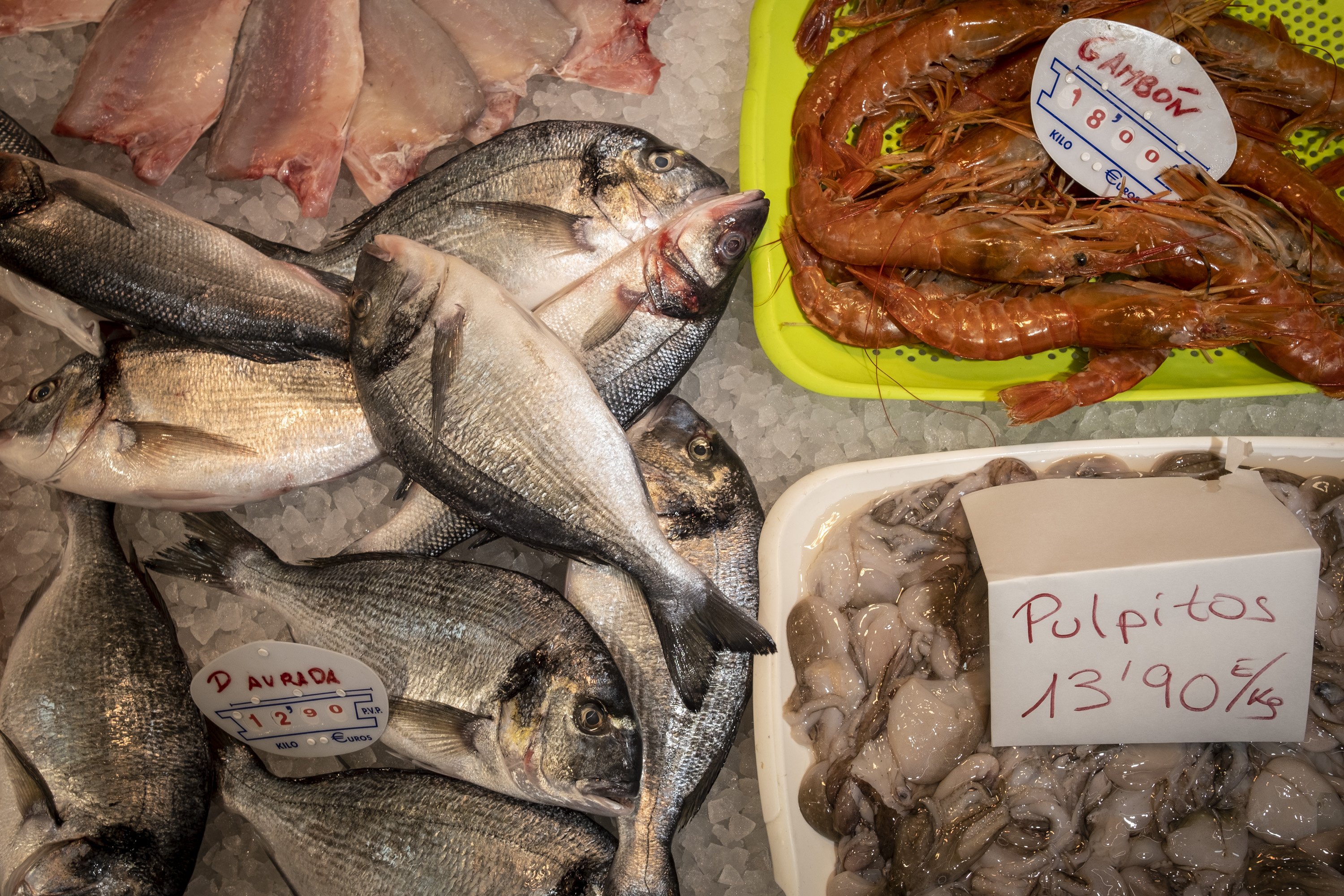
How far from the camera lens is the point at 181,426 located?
1.72 metres

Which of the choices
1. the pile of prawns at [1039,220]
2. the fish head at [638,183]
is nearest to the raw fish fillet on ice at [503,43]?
the fish head at [638,183]

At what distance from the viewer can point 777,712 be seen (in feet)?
5.78

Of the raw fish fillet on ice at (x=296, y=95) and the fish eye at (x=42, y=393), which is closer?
the fish eye at (x=42, y=393)

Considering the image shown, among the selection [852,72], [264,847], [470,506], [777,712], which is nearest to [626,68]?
[852,72]

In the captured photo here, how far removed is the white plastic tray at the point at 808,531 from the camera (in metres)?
1.73

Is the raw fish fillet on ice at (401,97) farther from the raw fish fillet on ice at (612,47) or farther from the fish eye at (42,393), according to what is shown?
the fish eye at (42,393)

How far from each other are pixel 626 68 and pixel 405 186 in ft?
2.24

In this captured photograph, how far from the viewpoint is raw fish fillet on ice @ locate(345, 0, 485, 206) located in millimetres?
2041

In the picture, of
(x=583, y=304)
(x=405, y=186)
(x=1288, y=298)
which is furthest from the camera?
(x=1288, y=298)

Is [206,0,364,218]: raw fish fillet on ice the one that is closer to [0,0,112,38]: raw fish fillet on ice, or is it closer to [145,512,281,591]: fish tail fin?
[0,0,112,38]: raw fish fillet on ice

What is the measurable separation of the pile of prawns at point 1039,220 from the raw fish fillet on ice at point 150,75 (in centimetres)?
156

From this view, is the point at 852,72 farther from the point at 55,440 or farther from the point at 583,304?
the point at 55,440

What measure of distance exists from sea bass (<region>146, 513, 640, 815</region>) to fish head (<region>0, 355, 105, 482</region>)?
0.30 metres

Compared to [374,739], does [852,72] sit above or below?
above
